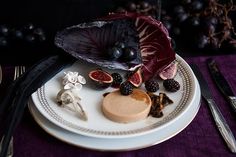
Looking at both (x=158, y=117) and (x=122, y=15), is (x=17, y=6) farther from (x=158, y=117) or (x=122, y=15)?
(x=158, y=117)

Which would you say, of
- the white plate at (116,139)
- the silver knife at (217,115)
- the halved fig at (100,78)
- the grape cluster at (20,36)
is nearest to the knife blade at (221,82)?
the silver knife at (217,115)

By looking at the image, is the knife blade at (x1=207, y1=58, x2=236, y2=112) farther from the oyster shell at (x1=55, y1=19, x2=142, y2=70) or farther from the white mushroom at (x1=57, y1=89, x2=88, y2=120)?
the white mushroom at (x1=57, y1=89, x2=88, y2=120)

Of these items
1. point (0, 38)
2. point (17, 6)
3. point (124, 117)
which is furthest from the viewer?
point (17, 6)

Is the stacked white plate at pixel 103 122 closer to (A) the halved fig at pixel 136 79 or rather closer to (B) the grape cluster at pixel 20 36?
(A) the halved fig at pixel 136 79

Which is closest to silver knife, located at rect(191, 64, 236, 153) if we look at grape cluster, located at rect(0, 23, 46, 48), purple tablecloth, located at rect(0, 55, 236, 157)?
purple tablecloth, located at rect(0, 55, 236, 157)

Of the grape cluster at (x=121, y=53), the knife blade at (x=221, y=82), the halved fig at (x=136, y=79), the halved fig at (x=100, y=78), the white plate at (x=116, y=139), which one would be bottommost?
the knife blade at (x=221, y=82)

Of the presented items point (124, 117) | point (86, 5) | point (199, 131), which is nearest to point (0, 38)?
A: point (86, 5)

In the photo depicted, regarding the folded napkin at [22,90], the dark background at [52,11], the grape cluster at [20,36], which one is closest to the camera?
the folded napkin at [22,90]
